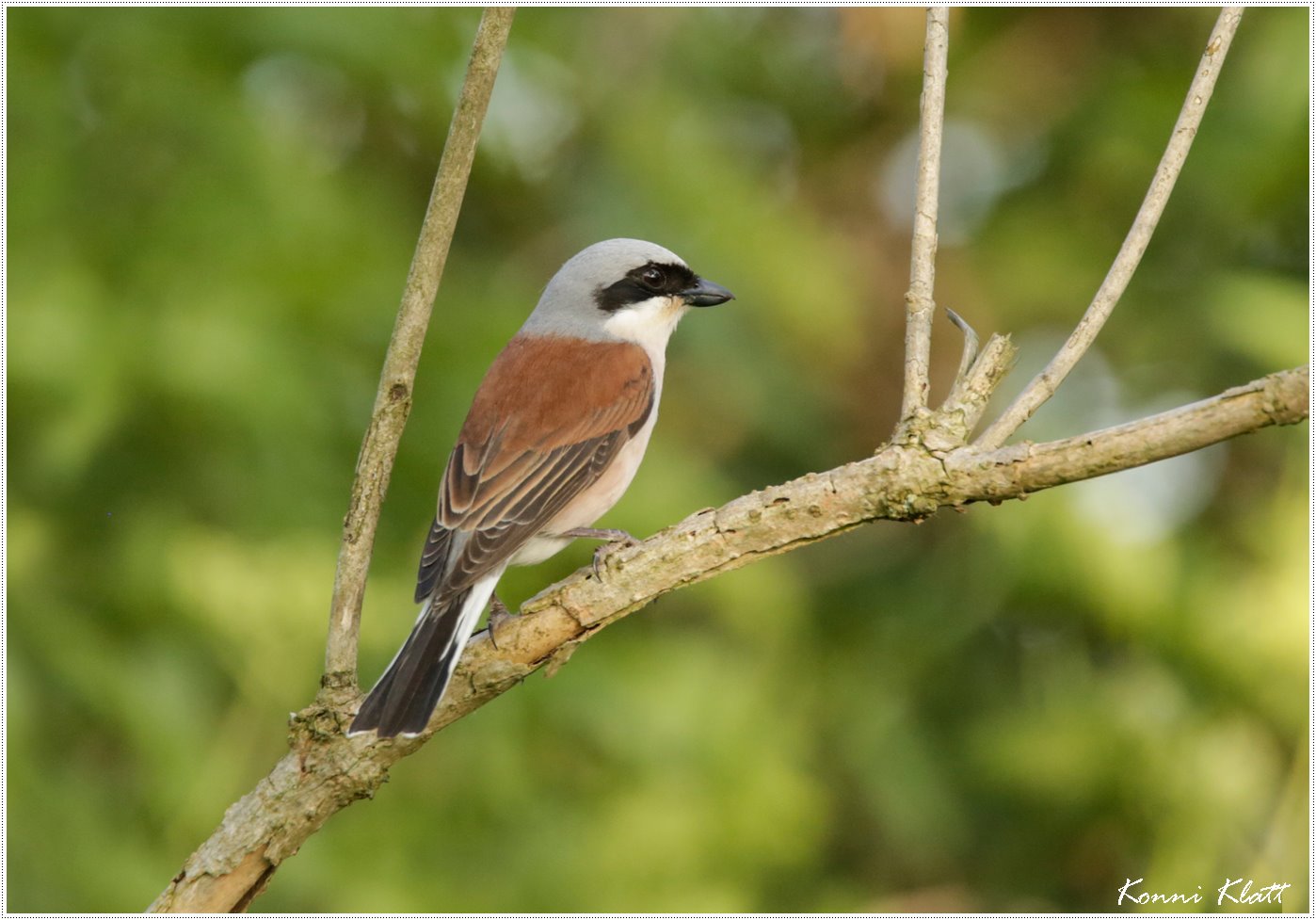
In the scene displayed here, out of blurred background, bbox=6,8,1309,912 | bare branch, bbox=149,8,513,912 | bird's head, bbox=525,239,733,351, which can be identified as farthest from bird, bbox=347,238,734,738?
blurred background, bbox=6,8,1309,912

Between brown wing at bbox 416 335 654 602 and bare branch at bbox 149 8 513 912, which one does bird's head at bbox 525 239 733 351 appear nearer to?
brown wing at bbox 416 335 654 602

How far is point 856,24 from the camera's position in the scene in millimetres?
6906

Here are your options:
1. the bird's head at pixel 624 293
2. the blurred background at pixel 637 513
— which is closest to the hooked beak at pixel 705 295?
the bird's head at pixel 624 293

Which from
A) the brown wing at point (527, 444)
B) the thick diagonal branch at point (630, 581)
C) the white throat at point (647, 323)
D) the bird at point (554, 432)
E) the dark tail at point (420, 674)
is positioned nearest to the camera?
the thick diagonal branch at point (630, 581)

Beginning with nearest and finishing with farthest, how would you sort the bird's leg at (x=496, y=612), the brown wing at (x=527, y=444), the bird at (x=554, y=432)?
the bird's leg at (x=496, y=612), the bird at (x=554, y=432), the brown wing at (x=527, y=444)

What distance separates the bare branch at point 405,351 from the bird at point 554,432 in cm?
30

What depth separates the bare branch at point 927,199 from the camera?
2.41 m

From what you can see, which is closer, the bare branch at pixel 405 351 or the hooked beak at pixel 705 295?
the bare branch at pixel 405 351

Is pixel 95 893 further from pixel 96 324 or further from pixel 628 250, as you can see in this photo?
pixel 628 250

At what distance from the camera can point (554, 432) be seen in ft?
11.9

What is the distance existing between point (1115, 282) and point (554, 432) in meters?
1.73

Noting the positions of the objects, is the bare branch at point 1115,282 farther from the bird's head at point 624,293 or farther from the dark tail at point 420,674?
the bird's head at point 624,293

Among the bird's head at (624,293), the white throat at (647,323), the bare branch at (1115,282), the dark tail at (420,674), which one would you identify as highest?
the bird's head at (624,293)

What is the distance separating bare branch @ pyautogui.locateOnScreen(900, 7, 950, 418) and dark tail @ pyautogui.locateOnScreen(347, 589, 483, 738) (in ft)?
3.48
